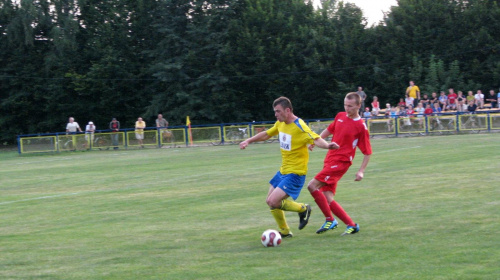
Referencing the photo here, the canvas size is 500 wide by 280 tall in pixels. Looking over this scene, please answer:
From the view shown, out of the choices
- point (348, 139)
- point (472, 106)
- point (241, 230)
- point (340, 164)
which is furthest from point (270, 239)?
point (472, 106)

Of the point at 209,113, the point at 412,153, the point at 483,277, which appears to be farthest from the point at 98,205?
the point at 209,113

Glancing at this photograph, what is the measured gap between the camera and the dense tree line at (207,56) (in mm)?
50844

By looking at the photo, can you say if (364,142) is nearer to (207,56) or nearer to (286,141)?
(286,141)

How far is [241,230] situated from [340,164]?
5.50 ft

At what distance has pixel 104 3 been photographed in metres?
58.8

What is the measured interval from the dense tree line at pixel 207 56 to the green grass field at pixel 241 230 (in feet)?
114

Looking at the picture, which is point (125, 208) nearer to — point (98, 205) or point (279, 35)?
point (98, 205)

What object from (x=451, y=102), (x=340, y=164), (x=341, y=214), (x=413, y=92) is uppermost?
(x=413, y=92)

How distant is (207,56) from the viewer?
54.5 m

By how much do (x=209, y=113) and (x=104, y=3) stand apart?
49.7 feet

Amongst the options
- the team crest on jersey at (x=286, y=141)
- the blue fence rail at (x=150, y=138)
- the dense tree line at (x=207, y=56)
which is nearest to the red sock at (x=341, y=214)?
the team crest on jersey at (x=286, y=141)

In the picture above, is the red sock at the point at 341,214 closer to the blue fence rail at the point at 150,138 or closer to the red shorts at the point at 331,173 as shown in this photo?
the red shorts at the point at 331,173

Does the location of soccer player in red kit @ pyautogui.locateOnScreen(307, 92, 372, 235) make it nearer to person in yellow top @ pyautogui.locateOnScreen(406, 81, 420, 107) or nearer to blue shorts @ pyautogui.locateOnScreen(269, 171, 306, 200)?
blue shorts @ pyautogui.locateOnScreen(269, 171, 306, 200)

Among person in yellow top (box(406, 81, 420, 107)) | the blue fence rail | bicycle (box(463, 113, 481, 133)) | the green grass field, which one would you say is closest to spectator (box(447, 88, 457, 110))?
person in yellow top (box(406, 81, 420, 107))
